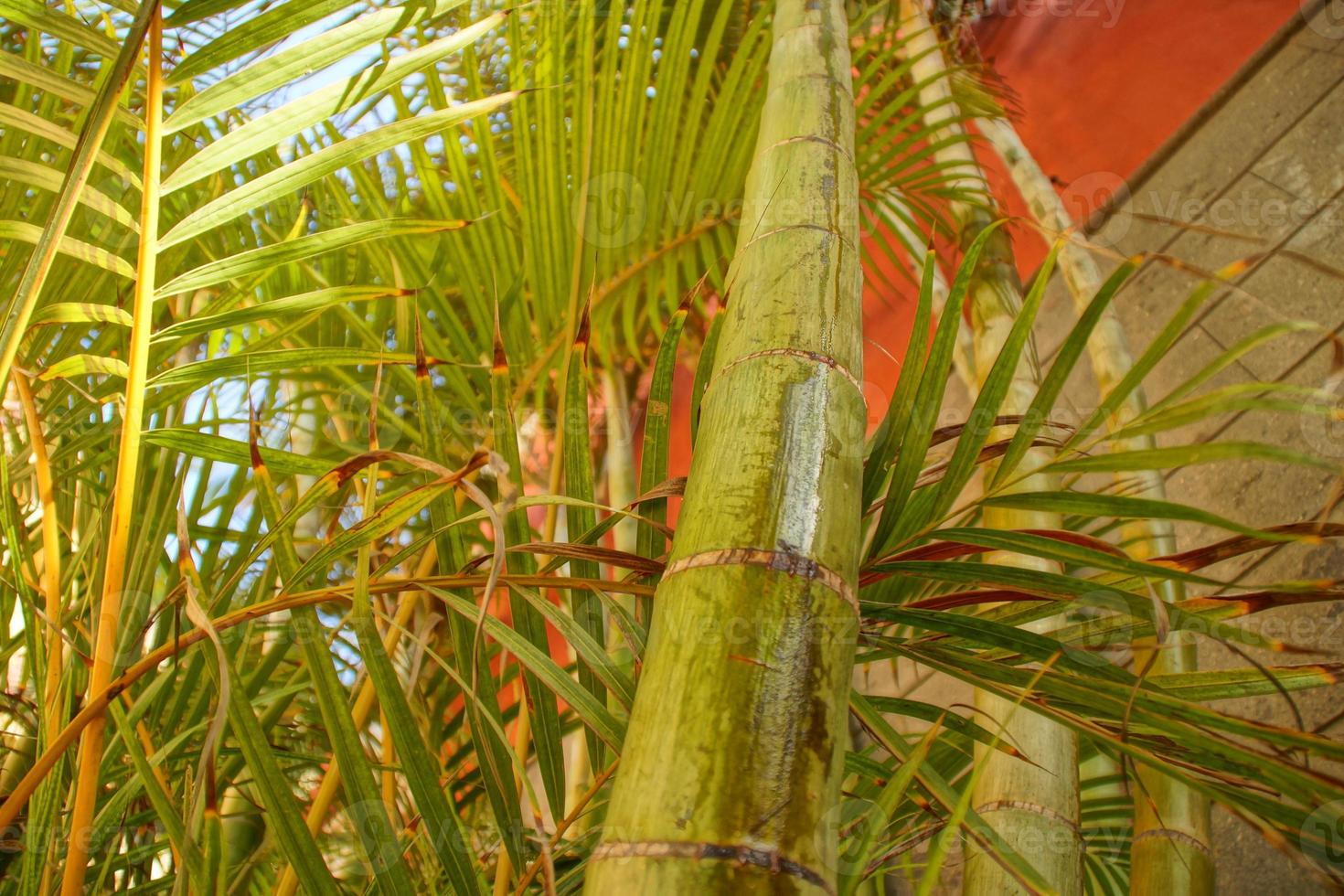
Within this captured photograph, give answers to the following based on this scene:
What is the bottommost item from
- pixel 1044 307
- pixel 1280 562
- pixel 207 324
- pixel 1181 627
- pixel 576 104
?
pixel 1181 627

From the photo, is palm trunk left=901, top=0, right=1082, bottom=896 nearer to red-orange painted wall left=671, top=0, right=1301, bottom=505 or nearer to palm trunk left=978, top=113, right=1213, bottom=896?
palm trunk left=978, top=113, right=1213, bottom=896

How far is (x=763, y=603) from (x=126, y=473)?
0.37 meters

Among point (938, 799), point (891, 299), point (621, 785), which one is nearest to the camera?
point (621, 785)

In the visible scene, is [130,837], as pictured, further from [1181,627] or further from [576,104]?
[1181,627]

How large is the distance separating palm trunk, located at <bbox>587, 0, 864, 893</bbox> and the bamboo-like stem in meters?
0.31

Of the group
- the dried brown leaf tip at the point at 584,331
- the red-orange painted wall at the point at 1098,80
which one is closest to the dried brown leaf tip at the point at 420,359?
the dried brown leaf tip at the point at 584,331

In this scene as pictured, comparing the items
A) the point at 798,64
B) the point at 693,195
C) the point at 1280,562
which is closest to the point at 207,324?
the point at 798,64

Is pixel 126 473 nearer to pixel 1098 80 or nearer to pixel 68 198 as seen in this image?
pixel 68 198

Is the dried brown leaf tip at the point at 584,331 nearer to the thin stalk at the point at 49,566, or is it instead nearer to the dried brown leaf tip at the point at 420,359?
the dried brown leaf tip at the point at 420,359

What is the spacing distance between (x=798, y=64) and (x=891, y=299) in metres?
1.90

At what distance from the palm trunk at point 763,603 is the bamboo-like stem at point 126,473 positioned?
1.02ft

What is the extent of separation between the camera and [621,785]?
427mm

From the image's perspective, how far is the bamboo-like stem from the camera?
59cm

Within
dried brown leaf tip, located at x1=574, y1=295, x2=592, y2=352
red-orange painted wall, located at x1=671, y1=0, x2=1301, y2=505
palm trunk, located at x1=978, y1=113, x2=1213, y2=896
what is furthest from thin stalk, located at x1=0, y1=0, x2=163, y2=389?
red-orange painted wall, located at x1=671, y1=0, x2=1301, y2=505
